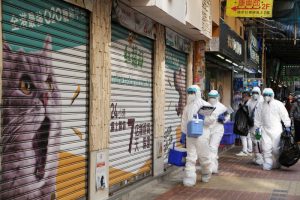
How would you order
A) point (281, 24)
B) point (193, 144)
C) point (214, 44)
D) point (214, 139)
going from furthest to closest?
point (281, 24) < point (214, 44) < point (214, 139) < point (193, 144)

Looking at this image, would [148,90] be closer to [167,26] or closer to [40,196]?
[167,26]

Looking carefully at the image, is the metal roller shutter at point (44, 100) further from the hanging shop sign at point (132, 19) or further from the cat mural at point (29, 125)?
the hanging shop sign at point (132, 19)

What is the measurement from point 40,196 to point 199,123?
155 inches

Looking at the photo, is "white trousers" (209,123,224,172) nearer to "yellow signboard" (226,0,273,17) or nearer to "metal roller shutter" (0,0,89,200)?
"yellow signboard" (226,0,273,17)

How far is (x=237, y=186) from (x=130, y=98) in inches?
105

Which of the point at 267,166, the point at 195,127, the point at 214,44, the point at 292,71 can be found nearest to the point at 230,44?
the point at 214,44

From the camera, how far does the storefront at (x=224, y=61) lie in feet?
48.1

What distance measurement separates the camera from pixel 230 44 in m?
15.6

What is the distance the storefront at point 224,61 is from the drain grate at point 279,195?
5.82 metres

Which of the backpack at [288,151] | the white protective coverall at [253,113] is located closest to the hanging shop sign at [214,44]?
the white protective coverall at [253,113]

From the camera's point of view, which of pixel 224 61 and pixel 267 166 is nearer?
pixel 267 166

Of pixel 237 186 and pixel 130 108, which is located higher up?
pixel 130 108

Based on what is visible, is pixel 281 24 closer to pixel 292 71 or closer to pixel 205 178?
pixel 205 178

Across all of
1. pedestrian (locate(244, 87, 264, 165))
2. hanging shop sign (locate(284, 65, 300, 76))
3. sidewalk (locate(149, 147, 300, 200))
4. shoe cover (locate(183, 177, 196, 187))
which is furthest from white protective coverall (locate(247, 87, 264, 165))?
hanging shop sign (locate(284, 65, 300, 76))
